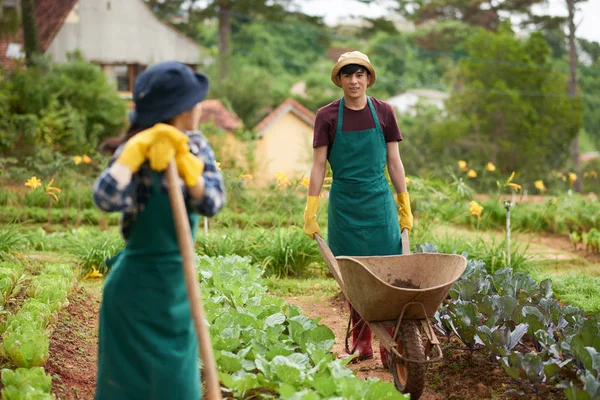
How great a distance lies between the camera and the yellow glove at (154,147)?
2332 millimetres

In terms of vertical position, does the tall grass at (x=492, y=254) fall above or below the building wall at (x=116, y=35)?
below

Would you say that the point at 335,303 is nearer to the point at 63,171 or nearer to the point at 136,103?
the point at 136,103

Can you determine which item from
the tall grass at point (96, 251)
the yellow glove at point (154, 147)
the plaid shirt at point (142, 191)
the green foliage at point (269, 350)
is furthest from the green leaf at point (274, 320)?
the tall grass at point (96, 251)

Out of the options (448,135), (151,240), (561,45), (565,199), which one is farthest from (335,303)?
(561,45)

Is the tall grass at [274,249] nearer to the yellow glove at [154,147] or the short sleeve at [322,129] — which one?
the short sleeve at [322,129]

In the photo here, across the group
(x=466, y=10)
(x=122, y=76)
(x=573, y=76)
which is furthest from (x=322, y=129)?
(x=466, y=10)

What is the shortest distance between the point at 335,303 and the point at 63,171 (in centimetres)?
683

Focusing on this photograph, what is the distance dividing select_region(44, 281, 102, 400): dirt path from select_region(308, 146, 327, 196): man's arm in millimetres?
1673

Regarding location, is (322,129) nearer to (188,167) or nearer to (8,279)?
(188,167)

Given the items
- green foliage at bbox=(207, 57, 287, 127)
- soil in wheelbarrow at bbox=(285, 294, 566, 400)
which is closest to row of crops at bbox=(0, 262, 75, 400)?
soil in wheelbarrow at bbox=(285, 294, 566, 400)

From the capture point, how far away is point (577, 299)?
17.9ft

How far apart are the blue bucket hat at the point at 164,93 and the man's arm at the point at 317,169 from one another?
Answer: 1.92 metres

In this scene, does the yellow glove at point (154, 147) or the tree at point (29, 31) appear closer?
the yellow glove at point (154, 147)

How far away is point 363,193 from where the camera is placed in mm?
4367
